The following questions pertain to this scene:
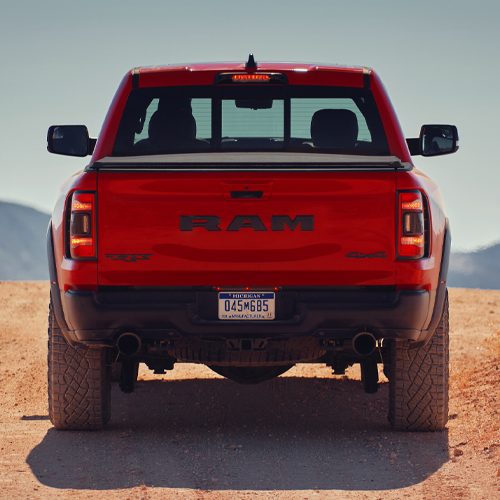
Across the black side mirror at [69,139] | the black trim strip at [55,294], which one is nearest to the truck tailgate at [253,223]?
the black trim strip at [55,294]

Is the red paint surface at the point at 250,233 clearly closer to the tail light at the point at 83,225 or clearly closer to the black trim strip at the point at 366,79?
the tail light at the point at 83,225

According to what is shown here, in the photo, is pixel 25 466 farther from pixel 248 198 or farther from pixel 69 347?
pixel 248 198

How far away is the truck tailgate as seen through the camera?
6.68 meters

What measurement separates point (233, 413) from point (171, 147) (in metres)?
2.32

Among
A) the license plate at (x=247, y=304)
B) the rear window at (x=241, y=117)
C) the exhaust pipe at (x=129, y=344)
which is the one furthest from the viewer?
the rear window at (x=241, y=117)

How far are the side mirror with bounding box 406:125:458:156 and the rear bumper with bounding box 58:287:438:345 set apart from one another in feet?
4.04

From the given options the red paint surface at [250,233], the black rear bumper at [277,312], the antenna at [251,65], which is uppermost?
the antenna at [251,65]

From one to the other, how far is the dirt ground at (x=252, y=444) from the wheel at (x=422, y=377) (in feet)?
0.64

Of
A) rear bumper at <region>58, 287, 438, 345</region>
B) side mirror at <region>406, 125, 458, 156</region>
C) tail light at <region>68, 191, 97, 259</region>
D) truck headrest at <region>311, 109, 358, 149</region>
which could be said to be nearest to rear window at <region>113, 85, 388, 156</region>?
truck headrest at <region>311, 109, 358, 149</region>

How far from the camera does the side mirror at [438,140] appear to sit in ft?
25.1

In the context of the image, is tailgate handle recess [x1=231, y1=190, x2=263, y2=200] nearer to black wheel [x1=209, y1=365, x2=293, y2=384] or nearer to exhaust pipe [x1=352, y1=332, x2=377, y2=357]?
exhaust pipe [x1=352, y1=332, x2=377, y2=357]

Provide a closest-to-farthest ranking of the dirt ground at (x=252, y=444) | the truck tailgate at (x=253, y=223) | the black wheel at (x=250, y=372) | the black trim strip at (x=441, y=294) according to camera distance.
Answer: the dirt ground at (x=252, y=444)
the truck tailgate at (x=253, y=223)
the black trim strip at (x=441, y=294)
the black wheel at (x=250, y=372)

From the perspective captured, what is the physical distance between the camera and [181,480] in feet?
20.7

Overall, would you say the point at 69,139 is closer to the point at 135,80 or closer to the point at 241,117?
the point at 135,80
